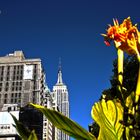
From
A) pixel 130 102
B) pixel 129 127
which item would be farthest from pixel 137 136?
pixel 130 102

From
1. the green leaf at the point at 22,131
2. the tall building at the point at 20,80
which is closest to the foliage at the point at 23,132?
the green leaf at the point at 22,131

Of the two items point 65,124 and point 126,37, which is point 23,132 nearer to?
point 65,124

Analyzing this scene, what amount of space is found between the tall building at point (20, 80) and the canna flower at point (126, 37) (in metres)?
141

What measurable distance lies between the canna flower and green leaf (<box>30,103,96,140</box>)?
1.08 ft

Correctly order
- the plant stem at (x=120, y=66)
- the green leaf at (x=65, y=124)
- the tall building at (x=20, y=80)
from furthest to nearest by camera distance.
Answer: the tall building at (x=20, y=80) < the plant stem at (x=120, y=66) < the green leaf at (x=65, y=124)

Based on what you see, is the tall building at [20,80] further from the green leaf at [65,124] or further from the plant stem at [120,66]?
the green leaf at [65,124]

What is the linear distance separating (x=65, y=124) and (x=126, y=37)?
377 millimetres

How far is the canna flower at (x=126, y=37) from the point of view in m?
1.48

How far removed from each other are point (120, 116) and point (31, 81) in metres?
146

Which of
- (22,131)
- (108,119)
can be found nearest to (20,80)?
(22,131)

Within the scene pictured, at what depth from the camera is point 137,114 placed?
1.41 meters

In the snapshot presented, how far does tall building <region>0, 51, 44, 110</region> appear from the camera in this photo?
144500 millimetres

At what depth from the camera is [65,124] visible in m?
1.40

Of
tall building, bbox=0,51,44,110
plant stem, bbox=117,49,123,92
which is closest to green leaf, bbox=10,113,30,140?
plant stem, bbox=117,49,123,92
